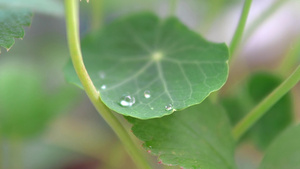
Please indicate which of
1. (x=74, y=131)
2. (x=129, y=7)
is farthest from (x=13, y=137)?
(x=129, y=7)

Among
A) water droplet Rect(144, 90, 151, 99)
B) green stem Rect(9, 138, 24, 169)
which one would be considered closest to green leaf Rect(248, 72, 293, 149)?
water droplet Rect(144, 90, 151, 99)

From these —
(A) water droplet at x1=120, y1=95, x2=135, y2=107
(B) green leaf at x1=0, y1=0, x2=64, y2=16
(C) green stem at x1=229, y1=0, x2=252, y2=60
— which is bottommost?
(A) water droplet at x1=120, y1=95, x2=135, y2=107

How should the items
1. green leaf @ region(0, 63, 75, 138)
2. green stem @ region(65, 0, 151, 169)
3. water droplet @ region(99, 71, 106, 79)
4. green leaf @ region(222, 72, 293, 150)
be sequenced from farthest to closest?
green leaf @ region(0, 63, 75, 138), green leaf @ region(222, 72, 293, 150), water droplet @ region(99, 71, 106, 79), green stem @ region(65, 0, 151, 169)

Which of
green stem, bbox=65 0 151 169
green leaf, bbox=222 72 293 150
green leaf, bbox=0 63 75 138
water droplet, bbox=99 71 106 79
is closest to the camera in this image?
green stem, bbox=65 0 151 169

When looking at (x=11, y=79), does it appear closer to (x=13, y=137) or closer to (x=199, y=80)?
(x=13, y=137)

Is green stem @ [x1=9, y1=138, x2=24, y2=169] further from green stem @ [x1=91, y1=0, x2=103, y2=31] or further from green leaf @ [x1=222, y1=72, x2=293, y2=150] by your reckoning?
green leaf @ [x1=222, y1=72, x2=293, y2=150]

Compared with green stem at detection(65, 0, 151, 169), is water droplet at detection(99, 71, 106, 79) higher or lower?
lower
